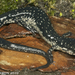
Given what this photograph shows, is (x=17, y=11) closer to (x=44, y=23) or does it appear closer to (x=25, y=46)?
(x=44, y=23)

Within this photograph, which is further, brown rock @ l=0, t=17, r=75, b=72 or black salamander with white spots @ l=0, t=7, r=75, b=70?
black salamander with white spots @ l=0, t=7, r=75, b=70

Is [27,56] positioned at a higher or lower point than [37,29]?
lower

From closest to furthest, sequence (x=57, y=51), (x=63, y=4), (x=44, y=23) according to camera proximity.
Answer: (x=57, y=51) < (x=44, y=23) < (x=63, y=4)

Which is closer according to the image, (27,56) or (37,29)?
(27,56)

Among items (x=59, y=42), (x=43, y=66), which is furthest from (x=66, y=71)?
(x=59, y=42)

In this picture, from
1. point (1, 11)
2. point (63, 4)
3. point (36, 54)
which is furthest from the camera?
point (63, 4)

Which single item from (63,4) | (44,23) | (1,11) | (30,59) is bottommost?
(30,59)

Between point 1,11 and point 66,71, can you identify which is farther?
point 1,11

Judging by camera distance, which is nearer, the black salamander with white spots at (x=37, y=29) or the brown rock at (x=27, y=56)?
the brown rock at (x=27, y=56)
